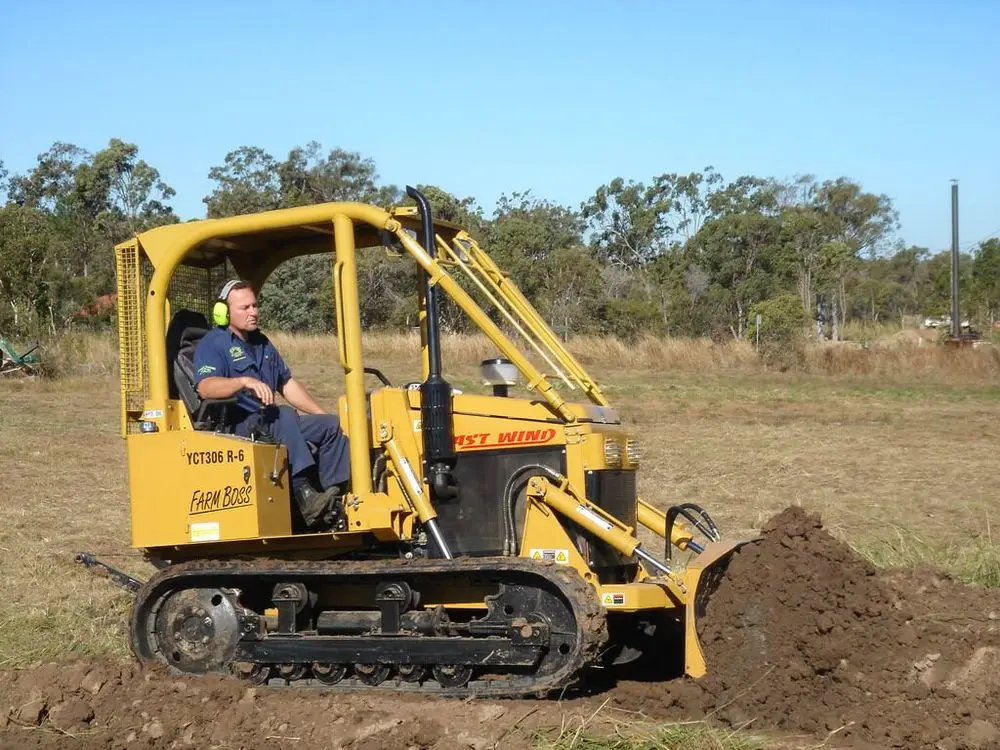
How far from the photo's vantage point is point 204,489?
6926 millimetres

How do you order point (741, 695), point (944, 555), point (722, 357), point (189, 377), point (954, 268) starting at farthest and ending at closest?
point (954, 268) < point (722, 357) < point (944, 555) < point (189, 377) < point (741, 695)

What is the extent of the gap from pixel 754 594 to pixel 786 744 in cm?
97

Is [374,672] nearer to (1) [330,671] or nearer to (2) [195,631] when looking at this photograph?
(1) [330,671]

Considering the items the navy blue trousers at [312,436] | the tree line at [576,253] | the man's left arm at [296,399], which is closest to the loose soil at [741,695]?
the navy blue trousers at [312,436]

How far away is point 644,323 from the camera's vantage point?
37.2 metres

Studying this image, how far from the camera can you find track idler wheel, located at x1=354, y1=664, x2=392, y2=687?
22.0ft

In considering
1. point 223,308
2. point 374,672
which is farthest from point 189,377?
point 374,672

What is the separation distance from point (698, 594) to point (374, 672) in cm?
176

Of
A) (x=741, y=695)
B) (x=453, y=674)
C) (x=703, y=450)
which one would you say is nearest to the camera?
(x=741, y=695)

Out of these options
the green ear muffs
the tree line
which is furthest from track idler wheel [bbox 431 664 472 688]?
the tree line

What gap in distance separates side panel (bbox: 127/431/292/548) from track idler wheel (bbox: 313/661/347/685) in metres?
0.74

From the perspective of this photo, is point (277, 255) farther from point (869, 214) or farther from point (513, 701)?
point (869, 214)

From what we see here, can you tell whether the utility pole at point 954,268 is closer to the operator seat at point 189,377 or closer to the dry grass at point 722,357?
the dry grass at point 722,357

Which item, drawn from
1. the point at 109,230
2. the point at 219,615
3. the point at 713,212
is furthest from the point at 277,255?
the point at 713,212
